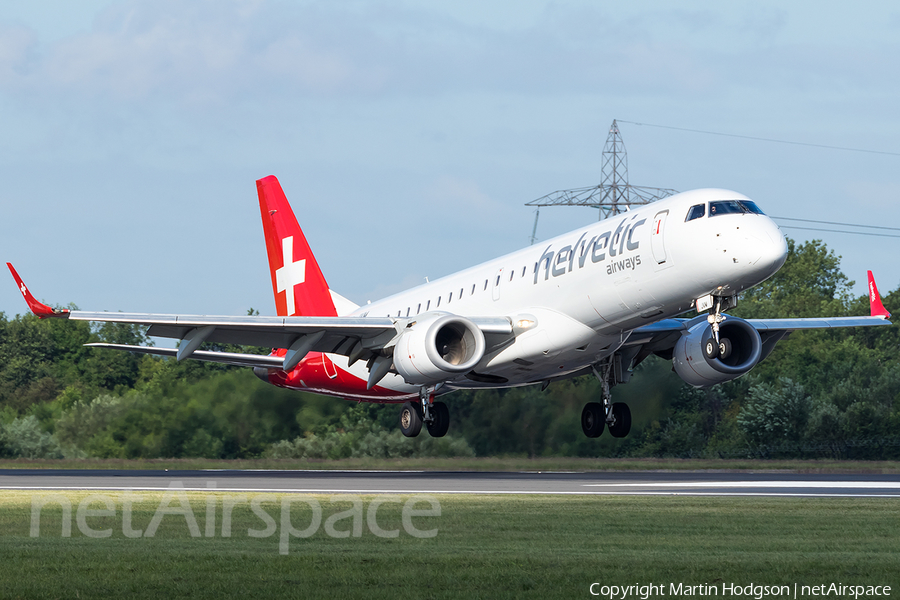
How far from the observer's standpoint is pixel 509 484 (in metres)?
27.0

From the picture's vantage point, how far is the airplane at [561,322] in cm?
2406

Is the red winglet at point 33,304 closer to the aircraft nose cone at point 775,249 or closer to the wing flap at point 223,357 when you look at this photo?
the wing flap at point 223,357

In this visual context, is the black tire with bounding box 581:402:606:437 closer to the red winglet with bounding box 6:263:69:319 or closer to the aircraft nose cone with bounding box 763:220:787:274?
the aircraft nose cone with bounding box 763:220:787:274

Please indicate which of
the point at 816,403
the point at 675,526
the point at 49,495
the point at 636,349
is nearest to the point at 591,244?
the point at 636,349

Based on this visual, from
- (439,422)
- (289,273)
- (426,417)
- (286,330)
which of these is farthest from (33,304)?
(289,273)

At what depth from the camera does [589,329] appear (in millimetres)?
26844

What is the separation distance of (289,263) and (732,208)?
64.9 ft

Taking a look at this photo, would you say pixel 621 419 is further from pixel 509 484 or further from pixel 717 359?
pixel 509 484

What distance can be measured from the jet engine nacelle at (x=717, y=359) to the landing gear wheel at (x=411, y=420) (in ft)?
26.1

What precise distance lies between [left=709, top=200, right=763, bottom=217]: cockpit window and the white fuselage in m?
0.12

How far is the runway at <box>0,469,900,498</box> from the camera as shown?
960 inches

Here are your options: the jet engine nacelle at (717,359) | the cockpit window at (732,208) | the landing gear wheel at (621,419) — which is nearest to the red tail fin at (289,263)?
the landing gear wheel at (621,419)

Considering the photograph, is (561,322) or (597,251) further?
(561,322)

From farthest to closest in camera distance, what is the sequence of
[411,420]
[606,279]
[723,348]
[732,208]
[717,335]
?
[411,420] → [723,348] → [606,279] → [717,335] → [732,208]
